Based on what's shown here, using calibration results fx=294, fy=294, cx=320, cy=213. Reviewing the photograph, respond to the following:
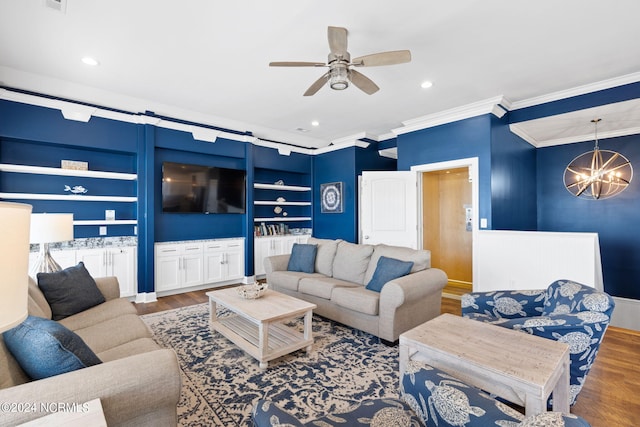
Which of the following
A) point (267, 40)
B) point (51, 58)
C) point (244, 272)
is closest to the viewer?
point (267, 40)

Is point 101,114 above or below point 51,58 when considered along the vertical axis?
below

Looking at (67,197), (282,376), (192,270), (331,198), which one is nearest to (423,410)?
(282,376)

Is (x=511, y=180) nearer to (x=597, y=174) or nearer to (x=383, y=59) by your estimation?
(x=597, y=174)

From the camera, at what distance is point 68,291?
2.38 m

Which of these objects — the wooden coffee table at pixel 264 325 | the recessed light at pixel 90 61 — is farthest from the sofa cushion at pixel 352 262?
the recessed light at pixel 90 61

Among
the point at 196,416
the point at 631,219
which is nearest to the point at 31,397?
the point at 196,416

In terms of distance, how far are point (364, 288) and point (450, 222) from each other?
11.2ft

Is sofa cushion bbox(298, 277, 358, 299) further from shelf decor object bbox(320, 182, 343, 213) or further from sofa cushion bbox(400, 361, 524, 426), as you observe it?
shelf decor object bbox(320, 182, 343, 213)

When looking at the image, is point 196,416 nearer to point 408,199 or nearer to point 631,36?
point 408,199

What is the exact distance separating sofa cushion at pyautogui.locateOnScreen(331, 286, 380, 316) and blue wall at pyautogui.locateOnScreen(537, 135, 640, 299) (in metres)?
4.41

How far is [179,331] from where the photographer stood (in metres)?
3.15

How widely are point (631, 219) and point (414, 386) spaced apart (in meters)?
5.71

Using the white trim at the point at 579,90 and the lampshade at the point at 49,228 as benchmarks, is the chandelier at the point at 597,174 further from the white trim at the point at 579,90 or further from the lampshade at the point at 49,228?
the lampshade at the point at 49,228

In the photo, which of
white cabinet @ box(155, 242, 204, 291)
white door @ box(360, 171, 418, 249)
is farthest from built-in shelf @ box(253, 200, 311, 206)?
white door @ box(360, 171, 418, 249)
